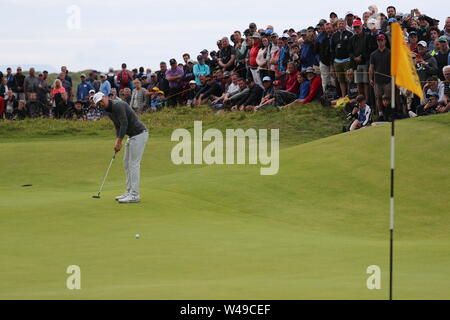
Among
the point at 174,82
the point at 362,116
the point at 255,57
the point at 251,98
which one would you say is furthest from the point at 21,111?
the point at 362,116

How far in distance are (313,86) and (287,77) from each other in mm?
1111

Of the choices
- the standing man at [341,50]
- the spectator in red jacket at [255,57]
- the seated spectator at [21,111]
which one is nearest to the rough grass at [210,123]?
the seated spectator at [21,111]

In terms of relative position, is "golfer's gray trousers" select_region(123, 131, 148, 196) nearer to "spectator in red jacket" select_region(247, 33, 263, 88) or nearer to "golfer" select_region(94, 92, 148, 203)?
"golfer" select_region(94, 92, 148, 203)

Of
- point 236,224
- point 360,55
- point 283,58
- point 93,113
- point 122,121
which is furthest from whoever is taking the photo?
point 93,113

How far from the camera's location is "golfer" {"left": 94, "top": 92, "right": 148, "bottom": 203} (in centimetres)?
1831

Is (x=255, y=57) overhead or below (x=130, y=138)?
overhead

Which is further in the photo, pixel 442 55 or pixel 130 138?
pixel 442 55

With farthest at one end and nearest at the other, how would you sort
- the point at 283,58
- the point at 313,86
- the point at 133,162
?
1. the point at 283,58
2. the point at 313,86
3. the point at 133,162

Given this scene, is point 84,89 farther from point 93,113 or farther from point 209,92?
point 209,92

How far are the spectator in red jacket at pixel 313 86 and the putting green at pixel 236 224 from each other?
6.25m

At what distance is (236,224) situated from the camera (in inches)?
674
